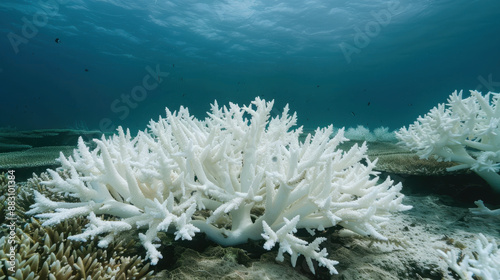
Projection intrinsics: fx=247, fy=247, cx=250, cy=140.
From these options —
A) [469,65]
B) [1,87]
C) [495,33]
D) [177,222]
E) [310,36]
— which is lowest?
[1,87]

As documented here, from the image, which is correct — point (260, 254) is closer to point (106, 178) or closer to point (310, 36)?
point (106, 178)

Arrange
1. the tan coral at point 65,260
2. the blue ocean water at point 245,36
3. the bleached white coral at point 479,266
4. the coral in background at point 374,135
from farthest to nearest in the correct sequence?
1. the blue ocean water at point 245,36
2. the coral in background at point 374,135
3. the bleached white coral at point 479,266
4. the tan coral at point 65,260

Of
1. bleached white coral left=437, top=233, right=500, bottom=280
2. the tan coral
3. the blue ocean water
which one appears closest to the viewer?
the tan coral

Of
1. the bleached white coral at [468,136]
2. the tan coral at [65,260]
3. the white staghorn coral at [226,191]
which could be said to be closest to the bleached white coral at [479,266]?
the white staghorn coral at [226,191]

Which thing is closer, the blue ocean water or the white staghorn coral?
the white staghorn coral

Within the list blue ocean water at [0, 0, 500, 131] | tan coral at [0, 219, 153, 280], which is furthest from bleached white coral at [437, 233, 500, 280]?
blue ocean water at [0, 0, 500, 131]

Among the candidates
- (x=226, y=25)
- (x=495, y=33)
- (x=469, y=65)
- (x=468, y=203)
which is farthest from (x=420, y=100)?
(x=468, y=203)

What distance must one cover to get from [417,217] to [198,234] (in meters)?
3.19

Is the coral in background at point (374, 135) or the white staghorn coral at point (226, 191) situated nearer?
the white staghorn coral at point (226, 191)

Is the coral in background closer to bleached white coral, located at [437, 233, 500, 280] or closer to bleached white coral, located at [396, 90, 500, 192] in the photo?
bleached white coral, located at [396, 90, 500, 192]

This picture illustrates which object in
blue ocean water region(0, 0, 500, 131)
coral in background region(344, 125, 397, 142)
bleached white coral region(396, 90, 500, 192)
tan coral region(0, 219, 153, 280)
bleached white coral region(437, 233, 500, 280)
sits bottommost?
tan coral region(0, 219, 153, 280)

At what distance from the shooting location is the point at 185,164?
244 centimetres

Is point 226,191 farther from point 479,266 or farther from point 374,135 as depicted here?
point 374,135

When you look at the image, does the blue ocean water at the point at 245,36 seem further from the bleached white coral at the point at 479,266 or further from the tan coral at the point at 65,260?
the tan coral at the point at 65,260
